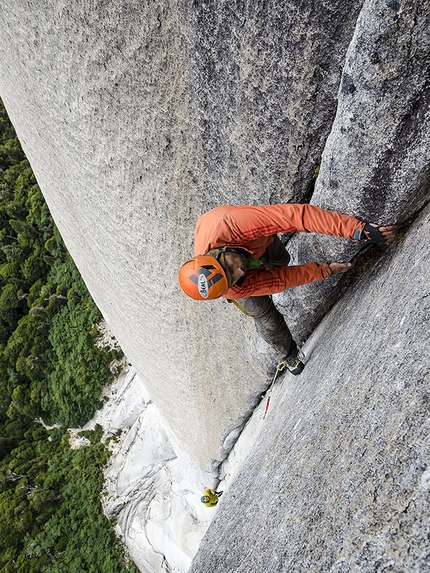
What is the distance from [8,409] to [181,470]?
418 inches

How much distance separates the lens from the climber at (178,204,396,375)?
7.52 feet

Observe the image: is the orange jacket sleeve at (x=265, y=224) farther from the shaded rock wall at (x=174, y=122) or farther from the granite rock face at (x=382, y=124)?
the shaded rock wall at (x=174, y=122)

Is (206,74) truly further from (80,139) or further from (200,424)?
(200,424)

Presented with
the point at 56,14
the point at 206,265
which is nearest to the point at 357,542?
the point at 206,265

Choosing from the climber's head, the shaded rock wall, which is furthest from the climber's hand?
the climber's head

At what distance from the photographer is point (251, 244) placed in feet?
8.63

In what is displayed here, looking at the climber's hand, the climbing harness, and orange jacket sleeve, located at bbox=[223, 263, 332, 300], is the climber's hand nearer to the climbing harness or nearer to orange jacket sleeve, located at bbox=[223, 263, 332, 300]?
orange jacket sleeve, located at bbox=[223, 263, 332, 300]

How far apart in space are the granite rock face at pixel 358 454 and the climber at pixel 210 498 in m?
4.59

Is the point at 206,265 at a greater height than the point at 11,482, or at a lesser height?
greater

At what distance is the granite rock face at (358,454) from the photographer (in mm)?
1244

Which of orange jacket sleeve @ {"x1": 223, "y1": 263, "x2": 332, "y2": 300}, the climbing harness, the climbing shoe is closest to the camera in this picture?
orange jacket sleeve @ {"x1": 223, "y1": 263, "x2": 332, "y2": 300}

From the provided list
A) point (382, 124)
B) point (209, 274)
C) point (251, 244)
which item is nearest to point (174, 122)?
point (251, 244)

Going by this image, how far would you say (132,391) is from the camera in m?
14.6

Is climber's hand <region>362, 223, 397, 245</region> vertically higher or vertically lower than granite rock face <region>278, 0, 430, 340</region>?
lower
